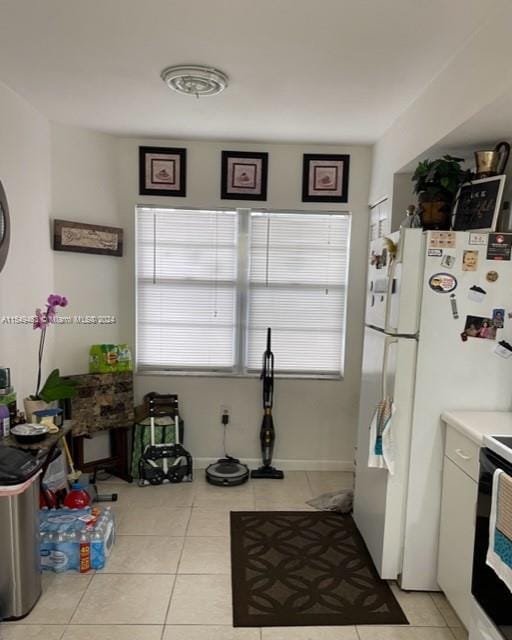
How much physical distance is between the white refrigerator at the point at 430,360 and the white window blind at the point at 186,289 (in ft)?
5.46

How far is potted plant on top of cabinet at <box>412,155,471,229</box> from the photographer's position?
2311 mm

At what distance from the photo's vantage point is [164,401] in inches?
144

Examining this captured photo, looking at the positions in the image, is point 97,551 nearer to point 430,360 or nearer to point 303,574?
point 303,574

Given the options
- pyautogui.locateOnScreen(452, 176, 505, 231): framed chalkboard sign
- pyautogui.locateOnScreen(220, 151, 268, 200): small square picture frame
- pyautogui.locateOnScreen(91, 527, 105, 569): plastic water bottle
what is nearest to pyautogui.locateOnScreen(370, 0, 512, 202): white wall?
pyautogui.locateOnScreen(452, 176, 505, 231): framed chalkboard sign

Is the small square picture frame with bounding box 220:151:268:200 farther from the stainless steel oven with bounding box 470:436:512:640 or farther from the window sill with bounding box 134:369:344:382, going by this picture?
the stainless steel oven with bounding box 470:436:512:640

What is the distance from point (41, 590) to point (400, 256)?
8.08ft

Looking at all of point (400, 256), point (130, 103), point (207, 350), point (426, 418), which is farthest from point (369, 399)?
point (130, 103)

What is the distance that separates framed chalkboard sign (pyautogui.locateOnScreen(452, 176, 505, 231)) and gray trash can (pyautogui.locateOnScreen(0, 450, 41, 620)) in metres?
2.47

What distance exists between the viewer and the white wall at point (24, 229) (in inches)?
105

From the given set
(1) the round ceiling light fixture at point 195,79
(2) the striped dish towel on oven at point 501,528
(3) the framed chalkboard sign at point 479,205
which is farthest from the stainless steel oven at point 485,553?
(1) the round ceiling light fixture at point 195,79

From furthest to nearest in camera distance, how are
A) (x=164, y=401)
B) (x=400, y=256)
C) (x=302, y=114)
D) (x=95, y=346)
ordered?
1. (x=164, y=401)
2. (x=95, y=346)
3. (x=302, y=114)
4. (x=400, y=256)

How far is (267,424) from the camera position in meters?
3.69

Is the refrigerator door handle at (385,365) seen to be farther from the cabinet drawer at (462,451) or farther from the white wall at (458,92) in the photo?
the white wall at (458,92)

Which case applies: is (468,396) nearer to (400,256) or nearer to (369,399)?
(369,399)
